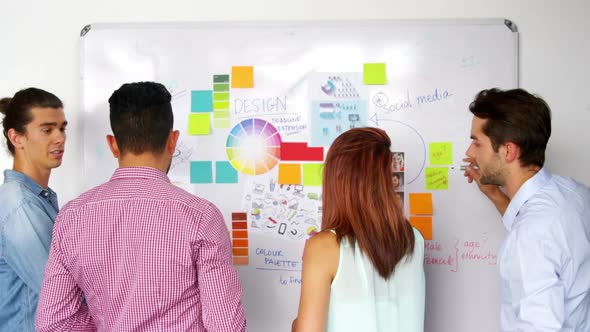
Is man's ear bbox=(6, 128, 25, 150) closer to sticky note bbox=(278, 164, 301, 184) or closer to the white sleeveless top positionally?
sticky note bbox=(278, 164, 301, 184)

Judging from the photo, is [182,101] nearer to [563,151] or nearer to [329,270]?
[329,270]

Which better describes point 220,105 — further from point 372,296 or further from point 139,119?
point 372,296

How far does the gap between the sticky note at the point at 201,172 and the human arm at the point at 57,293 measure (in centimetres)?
90

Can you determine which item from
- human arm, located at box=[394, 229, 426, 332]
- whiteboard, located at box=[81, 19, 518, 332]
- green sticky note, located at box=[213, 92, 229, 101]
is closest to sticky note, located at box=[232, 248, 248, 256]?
whiteboard, located at box=[81, 19, 518, 332]

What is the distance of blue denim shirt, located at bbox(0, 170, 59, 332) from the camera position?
175cm

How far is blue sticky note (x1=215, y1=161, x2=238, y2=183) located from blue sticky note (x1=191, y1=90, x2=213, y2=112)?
0.23 meters

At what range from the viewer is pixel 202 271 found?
1.41 meters

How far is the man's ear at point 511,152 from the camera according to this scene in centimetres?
171

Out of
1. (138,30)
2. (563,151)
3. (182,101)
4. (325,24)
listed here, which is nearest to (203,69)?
(182,101)

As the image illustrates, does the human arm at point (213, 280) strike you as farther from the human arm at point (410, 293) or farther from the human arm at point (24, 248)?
the human arm at point (24, 248)

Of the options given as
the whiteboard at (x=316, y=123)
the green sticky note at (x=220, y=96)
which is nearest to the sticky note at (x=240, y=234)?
the whiteboard at (x=316, y=123)

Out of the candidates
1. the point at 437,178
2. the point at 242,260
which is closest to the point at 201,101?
the point at 242,260

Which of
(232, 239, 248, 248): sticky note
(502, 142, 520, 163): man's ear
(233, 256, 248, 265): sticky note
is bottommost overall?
(233, 256, 248, 265): sticky note

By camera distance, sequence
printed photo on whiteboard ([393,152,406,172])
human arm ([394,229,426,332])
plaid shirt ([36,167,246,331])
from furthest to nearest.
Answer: printed photo on whiteboard ([393,152,406,172])
human arm ([394,229,426,332])
plaid shirt ([36,167,246,331])
